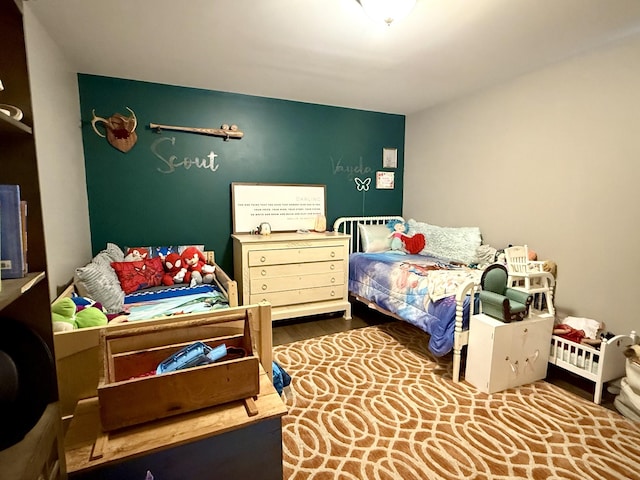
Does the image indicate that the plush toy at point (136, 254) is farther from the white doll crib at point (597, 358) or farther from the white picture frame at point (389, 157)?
the white doll crib at point (597, 358)

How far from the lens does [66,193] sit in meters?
2.37

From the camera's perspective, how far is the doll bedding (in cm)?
231

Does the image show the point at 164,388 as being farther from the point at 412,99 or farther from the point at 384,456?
the point at 412,99

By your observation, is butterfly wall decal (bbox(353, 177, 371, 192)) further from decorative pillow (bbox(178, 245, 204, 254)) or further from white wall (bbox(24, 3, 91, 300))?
white wall (bbox(24, 3, 91, 300))

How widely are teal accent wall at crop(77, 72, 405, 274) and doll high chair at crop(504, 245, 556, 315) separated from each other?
2008 millimetres

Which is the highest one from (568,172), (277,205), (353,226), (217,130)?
(217,130)

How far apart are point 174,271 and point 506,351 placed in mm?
2618

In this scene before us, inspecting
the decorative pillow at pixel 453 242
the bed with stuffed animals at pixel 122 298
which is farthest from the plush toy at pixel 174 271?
the decorative pillow at pixel 453 242

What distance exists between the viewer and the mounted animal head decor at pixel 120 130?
2953 mm

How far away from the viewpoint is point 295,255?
10.5ft

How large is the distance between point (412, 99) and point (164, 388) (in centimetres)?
354

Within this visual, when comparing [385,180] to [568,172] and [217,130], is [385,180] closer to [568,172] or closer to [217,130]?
[568,172]

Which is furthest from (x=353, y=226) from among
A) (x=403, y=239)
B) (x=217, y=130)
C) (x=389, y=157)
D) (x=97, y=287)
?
(x=97, y=287)

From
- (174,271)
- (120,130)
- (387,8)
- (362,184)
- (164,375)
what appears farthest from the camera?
(362,184)
